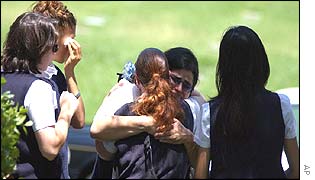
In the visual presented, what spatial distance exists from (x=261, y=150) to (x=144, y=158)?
1.86ft

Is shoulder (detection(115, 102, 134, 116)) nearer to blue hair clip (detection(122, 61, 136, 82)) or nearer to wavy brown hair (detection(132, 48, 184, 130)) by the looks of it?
wavy brown hair (detection(132, 48, 184, 130))

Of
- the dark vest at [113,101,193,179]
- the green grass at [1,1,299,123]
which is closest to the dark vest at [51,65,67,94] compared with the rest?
the dark vest at [113,101,193,179]

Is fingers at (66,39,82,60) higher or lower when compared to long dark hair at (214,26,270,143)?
higher

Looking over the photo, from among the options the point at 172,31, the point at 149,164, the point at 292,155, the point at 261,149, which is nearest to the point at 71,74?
the point at 149,164

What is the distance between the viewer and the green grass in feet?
42.7

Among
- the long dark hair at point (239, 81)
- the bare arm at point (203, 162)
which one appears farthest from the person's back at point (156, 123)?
the long dark hair at point (239, 81)

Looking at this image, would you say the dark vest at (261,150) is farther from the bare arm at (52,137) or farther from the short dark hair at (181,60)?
the bare arm at (52,137)

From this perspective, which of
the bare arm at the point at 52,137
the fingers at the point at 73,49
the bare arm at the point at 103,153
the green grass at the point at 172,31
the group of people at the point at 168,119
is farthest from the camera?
the green grass at the point at 172,31

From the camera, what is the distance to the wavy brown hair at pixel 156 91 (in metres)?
4.00

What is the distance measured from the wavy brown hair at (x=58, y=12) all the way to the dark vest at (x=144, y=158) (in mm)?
654

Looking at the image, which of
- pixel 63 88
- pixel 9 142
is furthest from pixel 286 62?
pixel 9 142

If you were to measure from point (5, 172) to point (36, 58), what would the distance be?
628mm

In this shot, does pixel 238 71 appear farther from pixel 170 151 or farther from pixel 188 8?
pixel 188 8

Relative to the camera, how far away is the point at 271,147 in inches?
155
